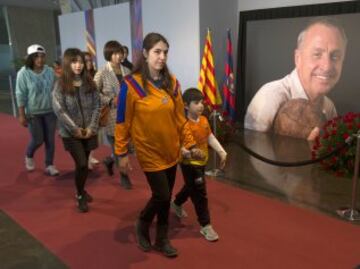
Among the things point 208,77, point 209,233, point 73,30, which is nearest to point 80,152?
point 209,233

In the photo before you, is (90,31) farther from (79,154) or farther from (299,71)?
(79,154)

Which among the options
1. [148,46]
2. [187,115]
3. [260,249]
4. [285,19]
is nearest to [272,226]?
[260,249]

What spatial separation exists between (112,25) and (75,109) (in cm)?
567

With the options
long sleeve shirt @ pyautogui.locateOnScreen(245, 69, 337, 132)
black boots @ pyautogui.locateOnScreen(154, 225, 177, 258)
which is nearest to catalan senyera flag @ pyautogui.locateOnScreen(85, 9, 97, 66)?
long sleeve shirt @ pyautogui.locateOnScreen(245, 69, 337, 132)

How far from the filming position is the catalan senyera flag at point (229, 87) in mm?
6656

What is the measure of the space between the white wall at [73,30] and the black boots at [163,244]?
25.6ft

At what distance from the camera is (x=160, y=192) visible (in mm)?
2535

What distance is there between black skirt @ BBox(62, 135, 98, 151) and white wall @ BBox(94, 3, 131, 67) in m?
5.04

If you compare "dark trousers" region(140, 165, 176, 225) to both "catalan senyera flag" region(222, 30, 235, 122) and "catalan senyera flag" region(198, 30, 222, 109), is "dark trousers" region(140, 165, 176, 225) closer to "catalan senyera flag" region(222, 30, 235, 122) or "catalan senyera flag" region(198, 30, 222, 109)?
"catalan senyera flag" region(198, 30, 222, 109)

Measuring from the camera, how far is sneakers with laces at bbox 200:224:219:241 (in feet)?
9.62

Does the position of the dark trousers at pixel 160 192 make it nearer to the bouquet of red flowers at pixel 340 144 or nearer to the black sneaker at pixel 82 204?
the black sneaker at pixel 82 204

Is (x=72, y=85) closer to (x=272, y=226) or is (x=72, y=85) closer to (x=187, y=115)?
(x=187, y=115)

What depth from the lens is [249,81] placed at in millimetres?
7004

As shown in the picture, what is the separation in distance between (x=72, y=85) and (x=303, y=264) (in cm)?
237
